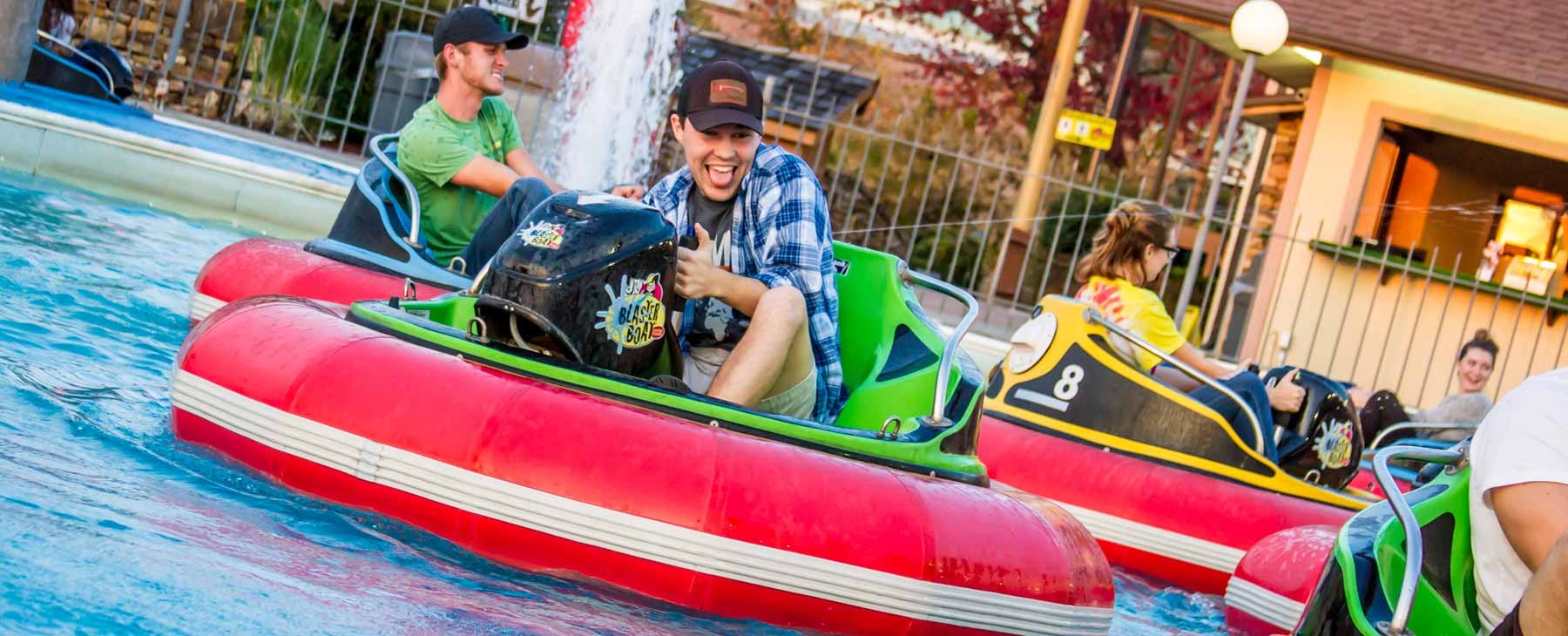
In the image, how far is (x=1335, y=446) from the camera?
7.54m

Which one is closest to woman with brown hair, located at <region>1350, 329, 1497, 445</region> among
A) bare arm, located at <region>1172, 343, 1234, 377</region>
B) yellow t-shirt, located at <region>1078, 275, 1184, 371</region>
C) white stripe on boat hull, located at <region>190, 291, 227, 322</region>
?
bare arm, located at <region>1172, 343, 1234, 377</region>

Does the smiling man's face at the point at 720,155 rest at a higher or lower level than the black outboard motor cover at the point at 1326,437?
higher

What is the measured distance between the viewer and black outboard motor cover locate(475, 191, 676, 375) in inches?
174

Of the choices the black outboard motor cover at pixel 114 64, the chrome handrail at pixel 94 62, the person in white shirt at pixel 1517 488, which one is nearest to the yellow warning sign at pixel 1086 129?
the black outboard motor cover at pixel 114 64

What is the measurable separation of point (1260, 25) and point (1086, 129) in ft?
18.7

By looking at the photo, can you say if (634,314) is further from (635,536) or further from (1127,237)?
(1127,237)

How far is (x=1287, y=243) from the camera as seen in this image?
1412 cm

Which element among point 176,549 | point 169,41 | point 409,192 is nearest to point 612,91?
point 409,192

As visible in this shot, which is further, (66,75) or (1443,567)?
(66,75)

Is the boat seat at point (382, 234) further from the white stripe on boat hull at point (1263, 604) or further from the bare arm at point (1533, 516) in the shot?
the bare arm at point (1533, 516)

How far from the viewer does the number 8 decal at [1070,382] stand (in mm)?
7285

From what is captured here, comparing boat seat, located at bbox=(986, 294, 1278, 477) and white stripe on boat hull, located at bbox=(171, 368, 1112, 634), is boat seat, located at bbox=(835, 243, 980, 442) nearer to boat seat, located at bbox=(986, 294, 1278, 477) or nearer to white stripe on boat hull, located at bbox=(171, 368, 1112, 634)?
white stripe on boat hull, located at bbox=(171, 368, 1112, 634)

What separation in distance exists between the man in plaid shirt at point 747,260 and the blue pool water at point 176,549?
88 centimetres

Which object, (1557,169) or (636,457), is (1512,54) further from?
(636,457)
